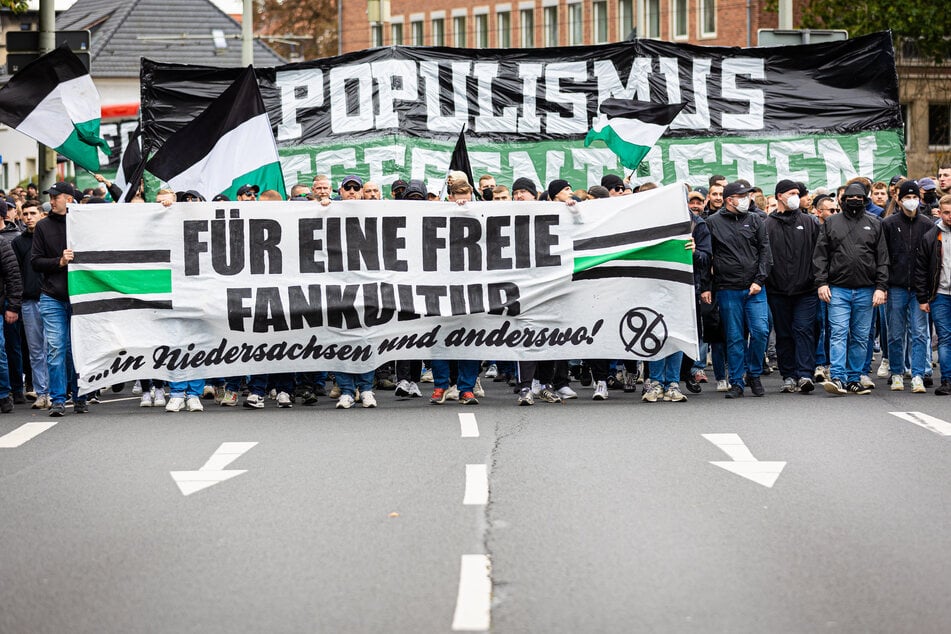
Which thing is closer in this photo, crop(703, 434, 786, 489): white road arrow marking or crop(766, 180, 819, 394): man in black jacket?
crop(703, 434, 786, 489): white road arrow marking

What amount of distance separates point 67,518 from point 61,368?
18.1 ft

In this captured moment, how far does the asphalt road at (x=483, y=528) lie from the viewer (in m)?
6.26

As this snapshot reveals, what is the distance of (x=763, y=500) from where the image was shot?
869 cm

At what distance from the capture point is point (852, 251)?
1459 centimetres

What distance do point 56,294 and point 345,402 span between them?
270 centimetres

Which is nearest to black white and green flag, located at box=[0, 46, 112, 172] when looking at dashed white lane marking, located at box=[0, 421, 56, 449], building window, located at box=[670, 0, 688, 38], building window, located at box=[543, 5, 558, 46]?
dashed white lane marking, located at box=[0, 421, 56, 449]

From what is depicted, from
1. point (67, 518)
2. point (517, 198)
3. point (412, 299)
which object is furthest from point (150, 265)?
point (67, 518)

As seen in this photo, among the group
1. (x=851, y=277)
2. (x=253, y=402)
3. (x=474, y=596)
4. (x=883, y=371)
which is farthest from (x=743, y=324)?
(x=474, y=596)

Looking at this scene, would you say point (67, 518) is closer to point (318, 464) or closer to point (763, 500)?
point (318, 464)

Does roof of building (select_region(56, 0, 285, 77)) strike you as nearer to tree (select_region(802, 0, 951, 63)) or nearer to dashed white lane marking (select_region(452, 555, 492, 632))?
tree (select_region(802, 0, 951, 63))

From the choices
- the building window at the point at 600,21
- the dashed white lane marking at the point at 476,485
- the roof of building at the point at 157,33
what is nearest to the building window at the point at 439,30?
the roof of building at the point at 157,33

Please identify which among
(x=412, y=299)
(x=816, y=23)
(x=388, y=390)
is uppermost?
(x=816, y=23)

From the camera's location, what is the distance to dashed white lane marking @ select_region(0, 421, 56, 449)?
1171cm

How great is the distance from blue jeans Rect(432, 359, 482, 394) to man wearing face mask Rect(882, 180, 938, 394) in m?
4.09
